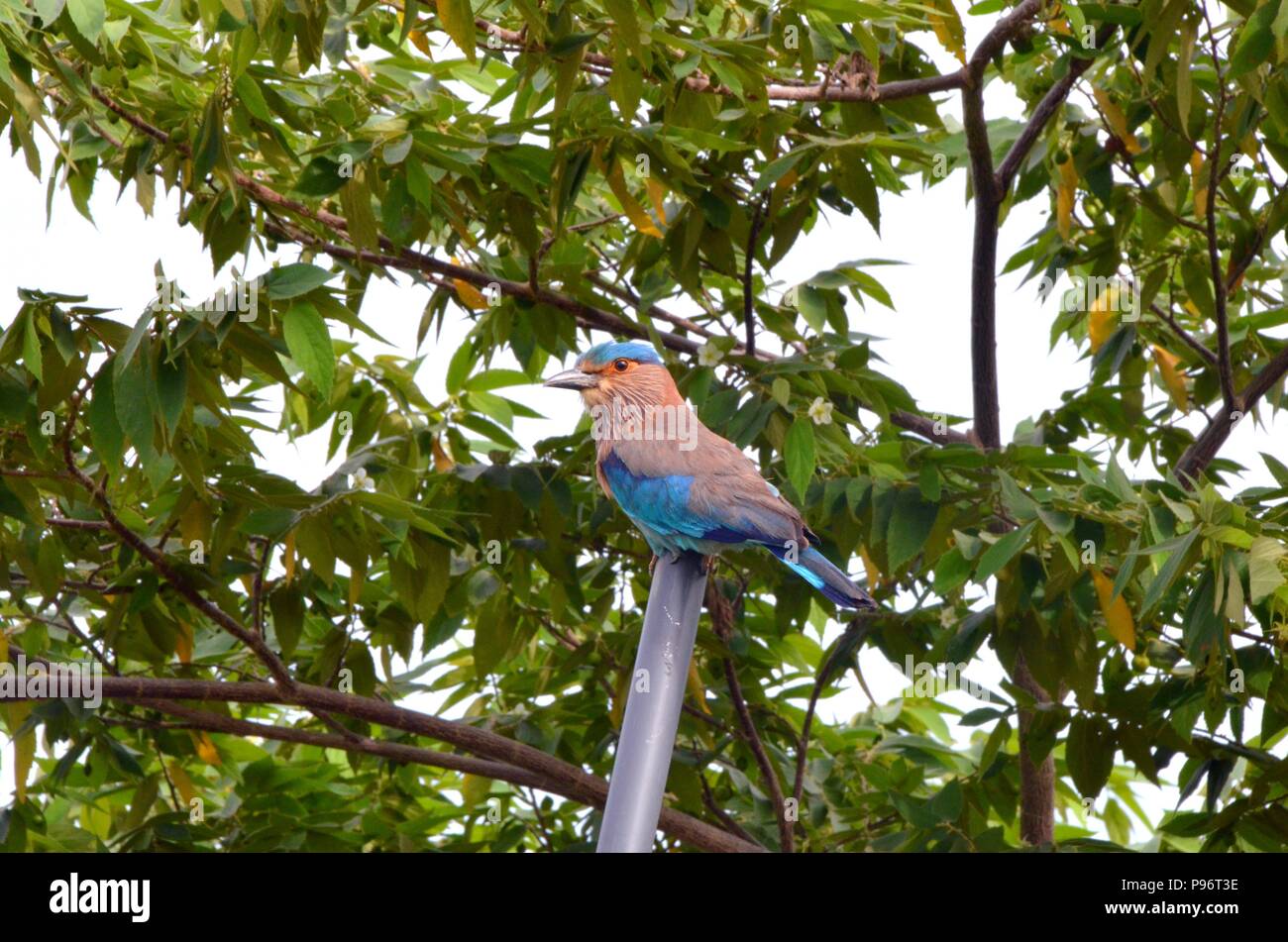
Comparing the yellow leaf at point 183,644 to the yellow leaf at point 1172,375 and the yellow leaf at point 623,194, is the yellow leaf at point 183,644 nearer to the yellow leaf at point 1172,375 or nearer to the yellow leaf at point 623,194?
the yellow leaf at point 623,194

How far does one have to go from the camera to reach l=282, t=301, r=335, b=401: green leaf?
152 inches

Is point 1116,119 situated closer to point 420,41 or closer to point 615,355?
point 420,41

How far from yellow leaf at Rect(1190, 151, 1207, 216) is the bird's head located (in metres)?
2.89

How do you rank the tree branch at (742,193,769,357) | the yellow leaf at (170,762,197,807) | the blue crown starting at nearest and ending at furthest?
the blue crown < the tree branch at (742,193,769,357) < the yellow leaf at (170,762,197,807)

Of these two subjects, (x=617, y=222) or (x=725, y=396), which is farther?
(x=617, y=222)

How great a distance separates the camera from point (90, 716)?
18.0 feet

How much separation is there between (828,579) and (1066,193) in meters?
3.39

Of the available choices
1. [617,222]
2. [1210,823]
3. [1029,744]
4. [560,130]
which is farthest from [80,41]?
[1210,823]

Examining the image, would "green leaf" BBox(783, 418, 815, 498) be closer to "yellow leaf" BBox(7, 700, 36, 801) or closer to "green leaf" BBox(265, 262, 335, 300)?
"green leaf" BBox(265, 262, 335, 300)

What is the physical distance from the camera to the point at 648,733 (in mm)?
2449

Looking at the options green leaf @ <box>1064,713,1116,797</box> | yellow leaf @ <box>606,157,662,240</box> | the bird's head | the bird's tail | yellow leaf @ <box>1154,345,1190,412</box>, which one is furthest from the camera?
yellow leaf @ <box>1154,345,1190,412</box>

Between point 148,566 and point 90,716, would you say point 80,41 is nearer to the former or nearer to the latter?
point 148,566

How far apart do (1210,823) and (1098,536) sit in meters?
1.04

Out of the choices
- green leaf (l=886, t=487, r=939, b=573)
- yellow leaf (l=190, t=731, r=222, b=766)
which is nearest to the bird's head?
green leaf (l=886, t=487, r=939, b=573)
